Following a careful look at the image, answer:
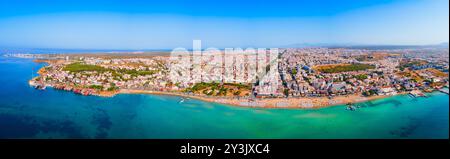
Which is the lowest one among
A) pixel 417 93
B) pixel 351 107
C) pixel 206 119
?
pixel 206 119

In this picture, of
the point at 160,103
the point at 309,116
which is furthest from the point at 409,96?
the point at 160,103

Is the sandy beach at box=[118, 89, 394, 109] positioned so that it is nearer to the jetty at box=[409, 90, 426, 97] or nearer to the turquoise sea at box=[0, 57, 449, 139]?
the turquoise sea at box=[0, 57, 449, 139]

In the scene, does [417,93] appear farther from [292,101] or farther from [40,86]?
[40,86]

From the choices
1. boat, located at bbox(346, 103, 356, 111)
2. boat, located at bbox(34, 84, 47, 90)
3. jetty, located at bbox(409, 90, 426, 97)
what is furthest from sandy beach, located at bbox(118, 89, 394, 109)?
boat, located at bbox(34, 84, 47, 90)

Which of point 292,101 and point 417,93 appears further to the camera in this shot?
point 417,93

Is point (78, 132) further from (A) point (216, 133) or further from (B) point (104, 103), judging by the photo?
(A) point (216, 133)

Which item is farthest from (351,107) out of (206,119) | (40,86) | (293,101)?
(40,86)

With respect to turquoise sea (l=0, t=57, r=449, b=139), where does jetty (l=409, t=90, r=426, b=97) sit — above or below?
above

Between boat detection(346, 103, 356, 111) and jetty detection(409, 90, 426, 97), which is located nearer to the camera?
boat detection(346, 103, 356, 111)

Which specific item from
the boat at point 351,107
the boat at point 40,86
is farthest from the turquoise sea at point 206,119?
the boat at point 40,86
